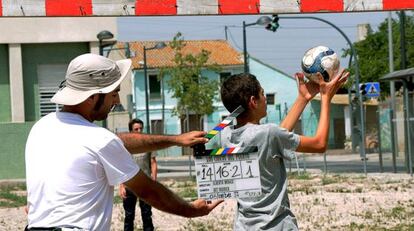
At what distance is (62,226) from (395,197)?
48.8 feet

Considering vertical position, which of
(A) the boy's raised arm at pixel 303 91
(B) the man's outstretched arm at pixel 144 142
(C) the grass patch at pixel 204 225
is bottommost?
(C) the grass patch at pixel 204 225

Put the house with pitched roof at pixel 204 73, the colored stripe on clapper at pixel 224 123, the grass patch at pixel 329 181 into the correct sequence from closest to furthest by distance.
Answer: the colored stripe on clapper at pixel 224 123
the grass patch at pixel 329 181
the house with pitched roof at pixel 204 73

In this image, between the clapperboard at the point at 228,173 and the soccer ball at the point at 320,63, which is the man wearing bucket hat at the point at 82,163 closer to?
the clapperboard at the point at 228,173

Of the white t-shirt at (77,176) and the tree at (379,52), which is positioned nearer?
the white t-shirt at (77,176)

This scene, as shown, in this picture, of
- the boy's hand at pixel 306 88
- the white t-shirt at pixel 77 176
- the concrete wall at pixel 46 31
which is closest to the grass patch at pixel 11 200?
the concrete wall at pixel 46 31

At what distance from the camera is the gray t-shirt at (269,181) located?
237 inches

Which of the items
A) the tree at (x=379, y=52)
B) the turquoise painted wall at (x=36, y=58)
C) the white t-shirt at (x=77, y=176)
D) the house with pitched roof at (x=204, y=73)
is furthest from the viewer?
the house with pitched roof at (x=204, y=73)

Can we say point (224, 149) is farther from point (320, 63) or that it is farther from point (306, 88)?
point (320, 63)

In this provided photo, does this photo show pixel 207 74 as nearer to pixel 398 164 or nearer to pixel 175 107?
pixel 175 107

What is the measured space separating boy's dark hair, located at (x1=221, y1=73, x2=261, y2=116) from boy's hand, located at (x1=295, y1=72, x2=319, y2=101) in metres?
0.34

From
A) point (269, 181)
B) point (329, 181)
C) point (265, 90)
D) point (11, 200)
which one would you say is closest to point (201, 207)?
point (269, 181)

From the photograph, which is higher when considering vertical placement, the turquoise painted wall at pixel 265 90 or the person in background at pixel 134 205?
the turquoise painted wall at pixel 265 90

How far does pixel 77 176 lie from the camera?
453 centimetres

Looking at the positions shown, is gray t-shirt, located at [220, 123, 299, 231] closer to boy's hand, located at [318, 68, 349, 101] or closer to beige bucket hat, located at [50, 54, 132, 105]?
boy's hand, located at [318, 68, 349, 101]
